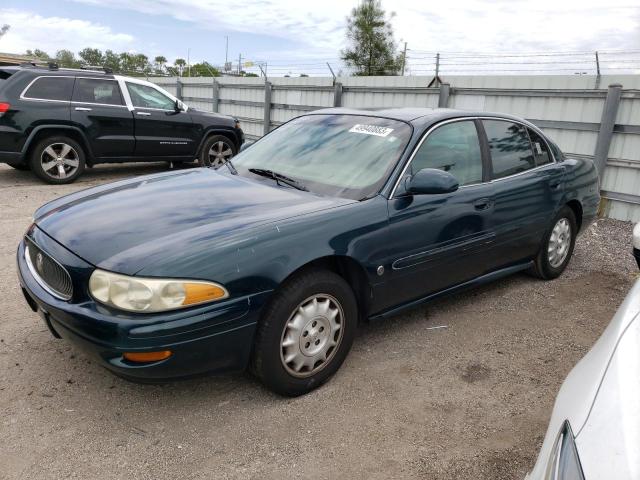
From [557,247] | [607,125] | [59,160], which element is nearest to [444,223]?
[557,247]

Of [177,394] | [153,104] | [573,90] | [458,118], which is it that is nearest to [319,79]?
[153,104]

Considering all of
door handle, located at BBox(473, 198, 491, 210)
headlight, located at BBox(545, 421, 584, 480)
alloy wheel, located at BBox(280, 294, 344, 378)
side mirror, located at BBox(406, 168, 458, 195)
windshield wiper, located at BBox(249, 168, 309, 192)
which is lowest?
alloy wheel, located at BBox(280, 294, 344, 378)

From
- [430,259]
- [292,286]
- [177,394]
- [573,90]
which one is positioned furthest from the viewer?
[573,90]

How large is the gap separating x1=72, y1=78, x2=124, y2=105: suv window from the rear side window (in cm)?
694

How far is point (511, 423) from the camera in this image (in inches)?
111

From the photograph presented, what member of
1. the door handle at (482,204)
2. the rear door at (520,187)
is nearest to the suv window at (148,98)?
the rear door at (520,187)

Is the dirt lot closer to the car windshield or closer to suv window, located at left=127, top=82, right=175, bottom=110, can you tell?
the car windshield

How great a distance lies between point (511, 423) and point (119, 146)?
7.99m

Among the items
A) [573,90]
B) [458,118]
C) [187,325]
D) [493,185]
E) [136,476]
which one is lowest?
[136,476]

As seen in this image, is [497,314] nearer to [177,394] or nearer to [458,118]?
[458,118]

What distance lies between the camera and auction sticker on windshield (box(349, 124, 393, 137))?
11.7ft

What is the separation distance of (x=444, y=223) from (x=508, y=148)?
1199 millimetres

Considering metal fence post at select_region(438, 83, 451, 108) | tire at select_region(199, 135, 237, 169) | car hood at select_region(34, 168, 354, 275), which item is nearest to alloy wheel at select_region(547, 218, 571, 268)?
car hood at select_region(34, 168, 354, 275)

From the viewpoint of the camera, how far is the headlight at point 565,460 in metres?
1.20
